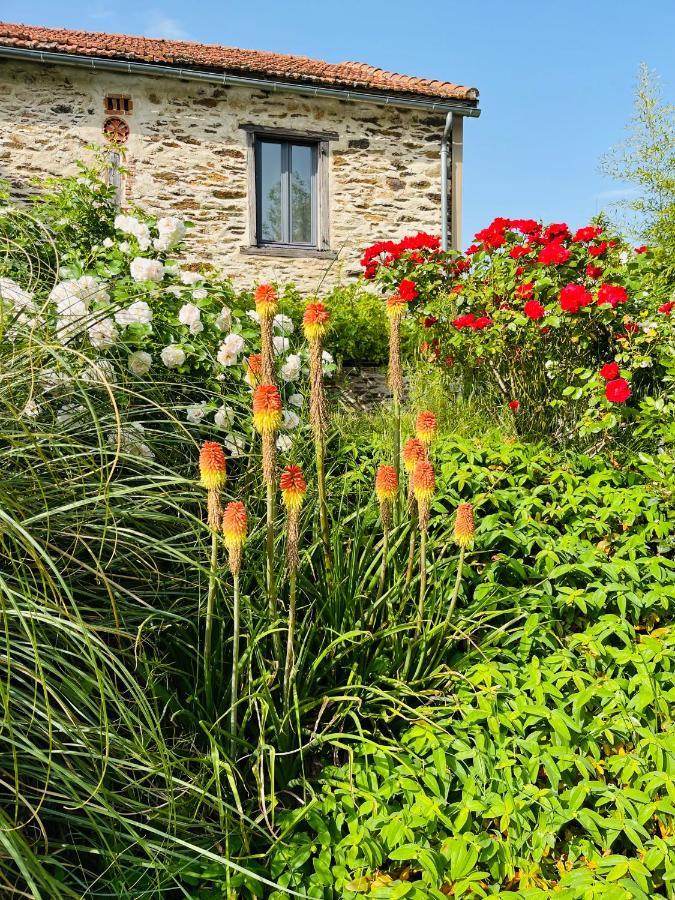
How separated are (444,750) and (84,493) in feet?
4.68

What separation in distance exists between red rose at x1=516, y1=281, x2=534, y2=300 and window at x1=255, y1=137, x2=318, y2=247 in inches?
223

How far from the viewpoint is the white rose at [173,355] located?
3646mm

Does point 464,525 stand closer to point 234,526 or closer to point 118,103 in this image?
point 234,526

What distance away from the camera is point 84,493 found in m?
2.38

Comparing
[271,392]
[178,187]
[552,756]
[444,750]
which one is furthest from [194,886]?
[178,187]

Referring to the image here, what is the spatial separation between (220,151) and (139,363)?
7.32m

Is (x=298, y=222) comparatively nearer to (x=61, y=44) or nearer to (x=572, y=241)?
(x=61, y=44)

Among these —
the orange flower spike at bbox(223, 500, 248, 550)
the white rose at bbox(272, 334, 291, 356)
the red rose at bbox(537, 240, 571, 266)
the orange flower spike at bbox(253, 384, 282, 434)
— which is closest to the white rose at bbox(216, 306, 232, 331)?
the white rose at bbox(272, 334, 291, 356)

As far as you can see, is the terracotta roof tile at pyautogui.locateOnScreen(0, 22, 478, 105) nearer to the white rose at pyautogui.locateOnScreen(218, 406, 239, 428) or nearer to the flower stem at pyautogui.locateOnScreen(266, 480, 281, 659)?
the white rose at pyautogui.locateOnScreen(218, 406, 239, 428)

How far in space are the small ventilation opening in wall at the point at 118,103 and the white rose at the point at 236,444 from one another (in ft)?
24.8

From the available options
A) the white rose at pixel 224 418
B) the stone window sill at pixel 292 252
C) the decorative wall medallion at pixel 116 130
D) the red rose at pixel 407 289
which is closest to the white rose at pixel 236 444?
the white rose at pixel 224 418

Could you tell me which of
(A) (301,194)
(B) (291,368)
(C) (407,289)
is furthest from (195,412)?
(A) (301,194)

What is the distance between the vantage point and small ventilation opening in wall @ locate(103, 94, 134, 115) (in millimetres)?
9312

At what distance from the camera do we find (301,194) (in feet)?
34.7
